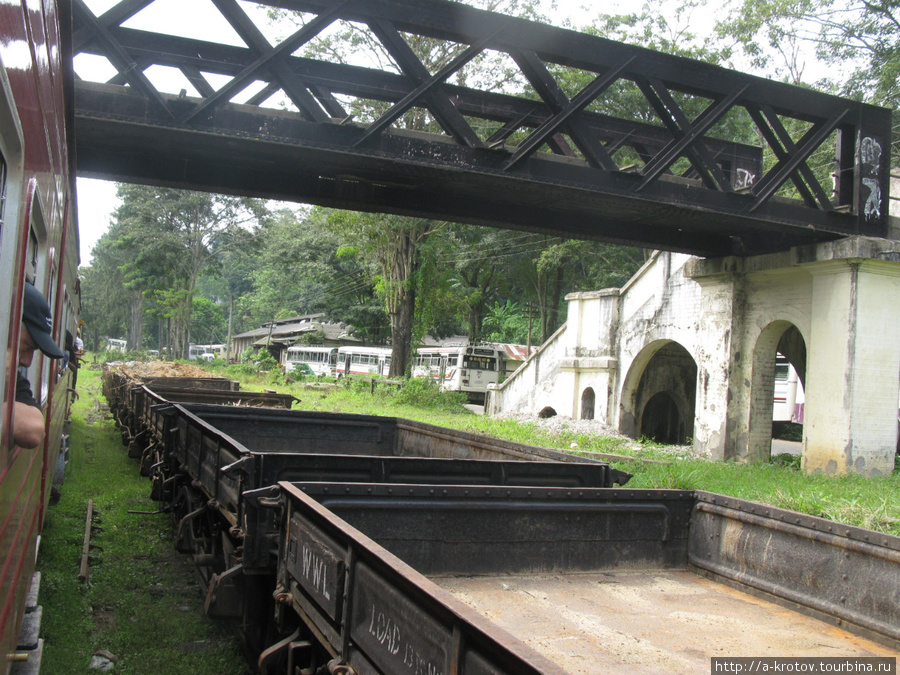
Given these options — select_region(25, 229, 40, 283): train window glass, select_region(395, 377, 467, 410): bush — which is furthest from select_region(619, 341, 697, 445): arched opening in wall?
select_region(25, 229, 40, 283): train window glass

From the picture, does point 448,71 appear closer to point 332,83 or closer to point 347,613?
point 332,83

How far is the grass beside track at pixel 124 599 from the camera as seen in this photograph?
184 inches

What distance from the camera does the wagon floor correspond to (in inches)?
129

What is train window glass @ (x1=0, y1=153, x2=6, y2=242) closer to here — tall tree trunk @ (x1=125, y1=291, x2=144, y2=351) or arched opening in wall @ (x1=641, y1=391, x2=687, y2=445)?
arched opening in wall @ (x1=641, y1=391, x2=687, y2=445)

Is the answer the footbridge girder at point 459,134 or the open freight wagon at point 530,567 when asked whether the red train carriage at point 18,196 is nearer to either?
the open freight wagon at point 530,567

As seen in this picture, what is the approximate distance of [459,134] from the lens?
9.28 m

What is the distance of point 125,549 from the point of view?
711cm

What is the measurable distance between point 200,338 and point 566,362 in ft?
291

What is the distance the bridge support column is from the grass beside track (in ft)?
32.6

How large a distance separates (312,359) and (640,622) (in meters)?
52.0

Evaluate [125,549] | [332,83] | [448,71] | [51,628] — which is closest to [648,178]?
[448,71]

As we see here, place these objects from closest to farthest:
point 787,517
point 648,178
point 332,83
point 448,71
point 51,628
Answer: point 787,517 < point 51,628 < point 448,71 < point 332,83 < point 648,178

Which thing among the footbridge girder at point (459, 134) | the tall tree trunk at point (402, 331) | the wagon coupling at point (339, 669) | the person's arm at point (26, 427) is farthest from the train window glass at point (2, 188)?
the tall tree trunk at point (402, 331)

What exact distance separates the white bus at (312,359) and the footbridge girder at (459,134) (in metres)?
38.0
